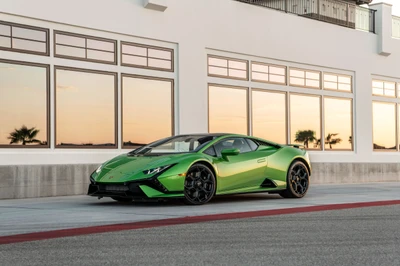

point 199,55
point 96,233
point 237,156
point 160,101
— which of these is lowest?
point 96,233

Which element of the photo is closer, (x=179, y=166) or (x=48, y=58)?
(x=179, y=166)

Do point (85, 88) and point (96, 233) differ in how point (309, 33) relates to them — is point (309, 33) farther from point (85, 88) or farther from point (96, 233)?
point (96, 233)

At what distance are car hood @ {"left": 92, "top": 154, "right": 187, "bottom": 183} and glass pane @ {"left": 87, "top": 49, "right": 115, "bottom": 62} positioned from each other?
5396 mm

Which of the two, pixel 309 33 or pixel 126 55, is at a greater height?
pixel 309 33

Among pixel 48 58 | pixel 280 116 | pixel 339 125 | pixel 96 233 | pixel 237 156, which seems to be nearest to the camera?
pixel 96 233

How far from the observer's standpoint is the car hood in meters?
12.2

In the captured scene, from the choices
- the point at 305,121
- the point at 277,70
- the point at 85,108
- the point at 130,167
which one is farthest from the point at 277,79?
the point at 130,167

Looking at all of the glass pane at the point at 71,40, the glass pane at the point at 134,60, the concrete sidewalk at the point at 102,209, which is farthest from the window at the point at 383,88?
the glass pane at the point at 71,40

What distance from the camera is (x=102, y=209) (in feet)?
39.6

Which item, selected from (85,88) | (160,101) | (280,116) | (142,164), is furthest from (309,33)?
(142,164)

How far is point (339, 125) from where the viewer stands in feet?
86.2

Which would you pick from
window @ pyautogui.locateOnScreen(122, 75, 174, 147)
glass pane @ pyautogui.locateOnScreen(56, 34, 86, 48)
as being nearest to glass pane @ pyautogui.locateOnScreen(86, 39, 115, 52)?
glass pane @ pyautogui.locateOnScreen(56, 34, 86, 48)

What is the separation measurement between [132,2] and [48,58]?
3.05 metres

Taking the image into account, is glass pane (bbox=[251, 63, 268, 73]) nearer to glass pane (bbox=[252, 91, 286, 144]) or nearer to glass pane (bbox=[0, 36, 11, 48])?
glass pane (bbox=[252, 91, 286, 144])
